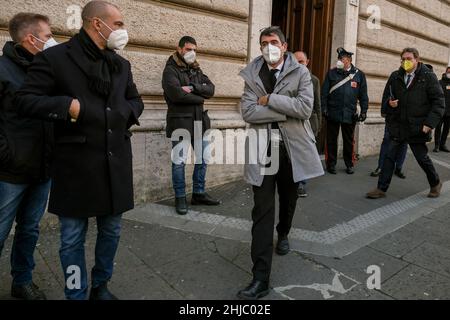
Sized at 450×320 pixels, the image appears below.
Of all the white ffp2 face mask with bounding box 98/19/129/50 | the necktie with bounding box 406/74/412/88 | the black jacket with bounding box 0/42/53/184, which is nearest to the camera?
the white ffp2 face mask with bounding box 98/19/129/50

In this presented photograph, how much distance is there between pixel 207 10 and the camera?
5223 millimetres

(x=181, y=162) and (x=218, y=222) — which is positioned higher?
(x=181, y=162)

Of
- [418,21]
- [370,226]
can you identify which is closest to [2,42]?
[370,226]

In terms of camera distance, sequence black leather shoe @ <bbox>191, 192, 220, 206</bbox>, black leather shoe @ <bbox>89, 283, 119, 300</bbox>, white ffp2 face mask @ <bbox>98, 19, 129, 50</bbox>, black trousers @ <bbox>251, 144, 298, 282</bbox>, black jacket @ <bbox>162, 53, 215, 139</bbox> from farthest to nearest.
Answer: black leather shoe @ <bbox>191, 192, 220, 206</bbox>
black jacket @ <bbox>162, 53, 215, 139</bbox>
black trousers @ <bbox>251, 144, 298, 282</bbox>
black leather shoe @ <bbox>89, 283, 119, 300</bbox>
white ffp2 face mask @ <bbox>98, 19, 129, 50</bbox>

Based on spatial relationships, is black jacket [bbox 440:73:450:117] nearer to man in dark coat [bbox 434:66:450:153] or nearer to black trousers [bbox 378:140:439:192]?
man in dark coat [bbox 434:66:450:153]

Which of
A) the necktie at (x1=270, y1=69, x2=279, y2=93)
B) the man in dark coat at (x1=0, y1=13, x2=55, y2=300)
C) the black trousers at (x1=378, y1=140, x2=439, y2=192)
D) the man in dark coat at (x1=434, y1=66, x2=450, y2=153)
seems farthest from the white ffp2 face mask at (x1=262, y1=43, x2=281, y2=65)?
the man in dark coat at (x1=434, y1=66, x2=450, y2=153)

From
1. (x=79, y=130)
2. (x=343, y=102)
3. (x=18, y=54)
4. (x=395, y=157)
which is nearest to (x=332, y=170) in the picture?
(x=343, y=102)

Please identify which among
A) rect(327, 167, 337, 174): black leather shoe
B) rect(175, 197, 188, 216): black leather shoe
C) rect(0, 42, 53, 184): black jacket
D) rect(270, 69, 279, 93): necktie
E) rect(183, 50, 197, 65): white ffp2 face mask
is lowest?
rect(175, 197, 188, 216): black leather shoe

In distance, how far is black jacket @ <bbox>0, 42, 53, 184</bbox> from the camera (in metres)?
2.39

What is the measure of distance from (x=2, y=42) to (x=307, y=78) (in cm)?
273

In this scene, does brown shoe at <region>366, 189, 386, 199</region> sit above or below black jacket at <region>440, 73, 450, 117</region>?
below

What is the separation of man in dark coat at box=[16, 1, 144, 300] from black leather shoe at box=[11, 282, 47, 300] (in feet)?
1.46

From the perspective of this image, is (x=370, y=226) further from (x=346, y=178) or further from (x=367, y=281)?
(x=346, y=178)

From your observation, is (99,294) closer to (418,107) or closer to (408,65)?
(418,107)
